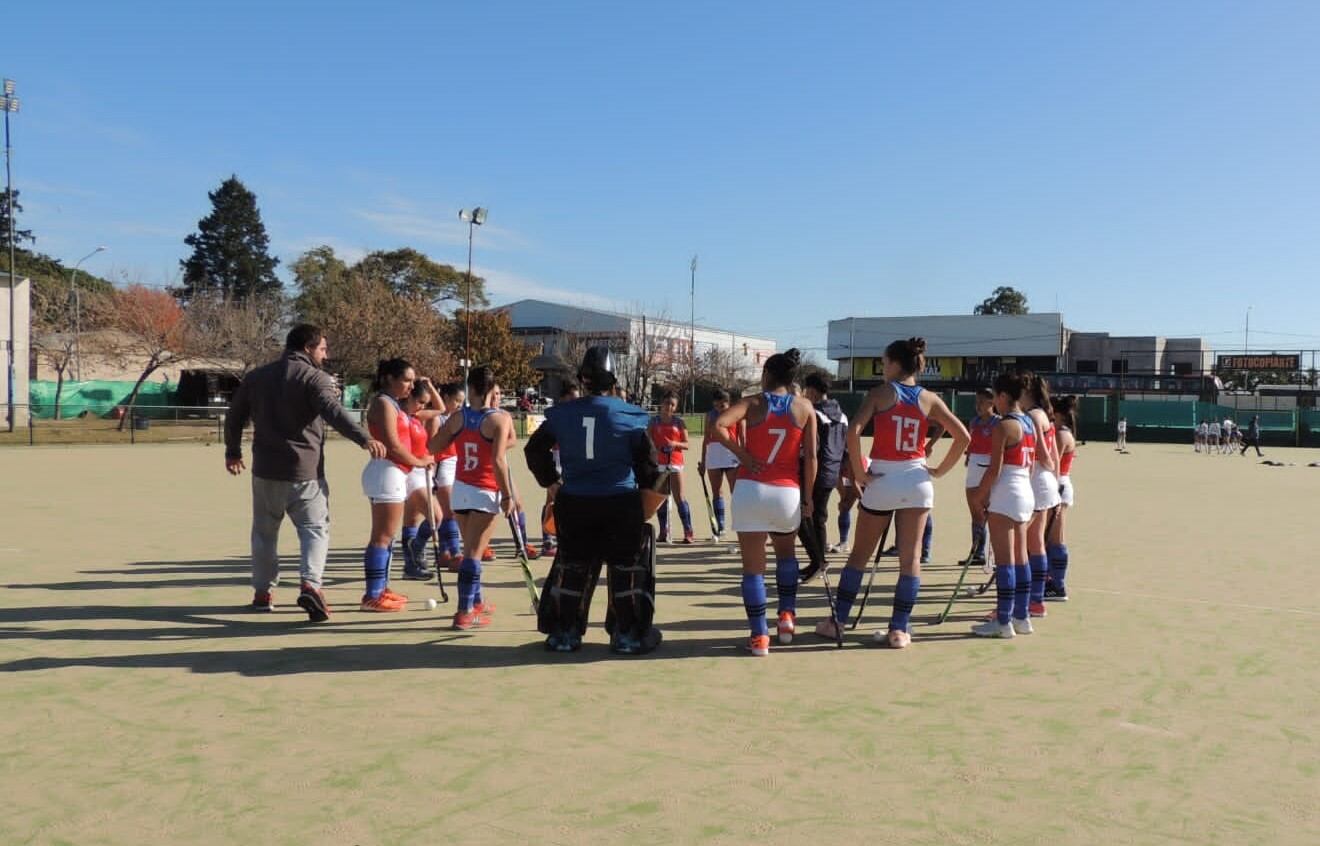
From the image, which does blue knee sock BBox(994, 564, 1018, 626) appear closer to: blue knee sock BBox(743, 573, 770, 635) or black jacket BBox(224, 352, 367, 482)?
blue knee sock BBox(743, 573, 770, 635)

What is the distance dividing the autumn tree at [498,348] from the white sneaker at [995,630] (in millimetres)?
56140

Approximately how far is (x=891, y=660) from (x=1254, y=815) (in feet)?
8.38

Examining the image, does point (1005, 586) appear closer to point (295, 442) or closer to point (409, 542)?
point (295, 442)

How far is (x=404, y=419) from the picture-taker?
834 centimetres

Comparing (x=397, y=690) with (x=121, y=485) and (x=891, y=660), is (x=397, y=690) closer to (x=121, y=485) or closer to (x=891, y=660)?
(x=891, y=660)

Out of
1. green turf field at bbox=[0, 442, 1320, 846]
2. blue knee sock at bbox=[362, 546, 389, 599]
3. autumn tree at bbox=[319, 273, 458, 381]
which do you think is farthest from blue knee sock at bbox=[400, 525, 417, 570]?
autumn tree at bbox=[319, 273, 458, 381]

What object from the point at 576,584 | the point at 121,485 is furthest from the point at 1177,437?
the point at 576,584

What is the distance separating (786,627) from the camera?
21.7ft

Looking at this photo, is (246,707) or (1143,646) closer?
(246,707)

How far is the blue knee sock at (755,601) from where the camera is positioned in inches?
244

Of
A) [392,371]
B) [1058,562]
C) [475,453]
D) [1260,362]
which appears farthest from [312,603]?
[1260,362]

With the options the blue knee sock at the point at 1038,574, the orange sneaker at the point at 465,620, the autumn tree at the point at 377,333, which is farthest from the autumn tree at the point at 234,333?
the blue knee sock at the point at 1038,574

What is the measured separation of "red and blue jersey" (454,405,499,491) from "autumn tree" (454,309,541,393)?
181 feet

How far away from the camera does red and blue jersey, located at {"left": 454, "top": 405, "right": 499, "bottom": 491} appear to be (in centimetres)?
695
